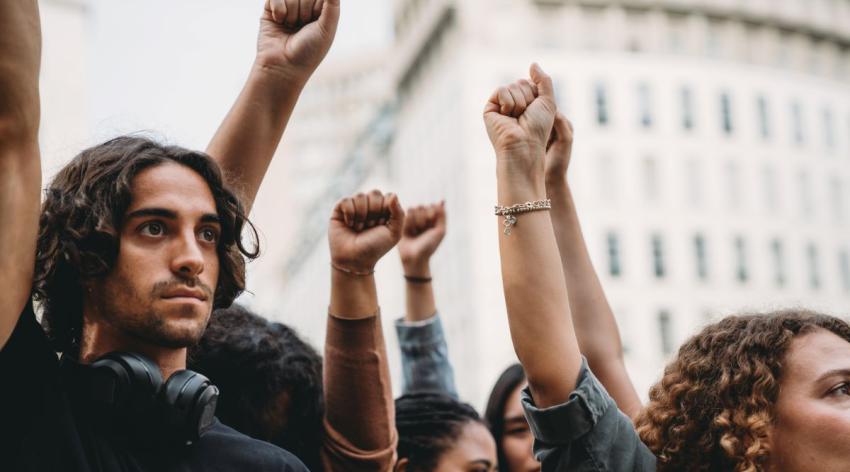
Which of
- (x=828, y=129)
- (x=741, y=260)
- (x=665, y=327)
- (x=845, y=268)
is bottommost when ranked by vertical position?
(x=665, y=327)

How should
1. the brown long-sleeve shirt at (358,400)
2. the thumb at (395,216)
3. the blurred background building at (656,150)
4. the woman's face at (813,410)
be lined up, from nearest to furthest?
1. the woman's face at (813,410)
2. the brown long-sleeve shirt at (358,400)
3. the thumb at (395,216)
4. the blurred background building at (656,150)

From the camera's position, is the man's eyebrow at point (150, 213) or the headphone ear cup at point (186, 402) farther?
the man's eyebrow at point (150, 213)

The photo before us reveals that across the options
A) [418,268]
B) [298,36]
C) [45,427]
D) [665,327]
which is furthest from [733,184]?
[45,427]

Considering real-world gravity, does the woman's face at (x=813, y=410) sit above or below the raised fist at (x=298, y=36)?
below

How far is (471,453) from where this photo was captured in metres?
4.45

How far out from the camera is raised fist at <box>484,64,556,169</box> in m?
3.09

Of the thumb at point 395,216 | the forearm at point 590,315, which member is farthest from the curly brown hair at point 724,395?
the thumb at point 395,216

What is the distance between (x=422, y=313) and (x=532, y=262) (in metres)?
1.86

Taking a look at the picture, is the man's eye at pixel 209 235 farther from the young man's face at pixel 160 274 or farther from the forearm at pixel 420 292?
the forearm at pixel 420 292

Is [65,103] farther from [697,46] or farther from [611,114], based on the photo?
[697,46]

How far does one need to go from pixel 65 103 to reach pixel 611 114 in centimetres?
2056

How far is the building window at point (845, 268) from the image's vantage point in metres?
51.1

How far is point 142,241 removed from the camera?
2848 mm

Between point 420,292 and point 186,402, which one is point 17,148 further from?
point 420,292
